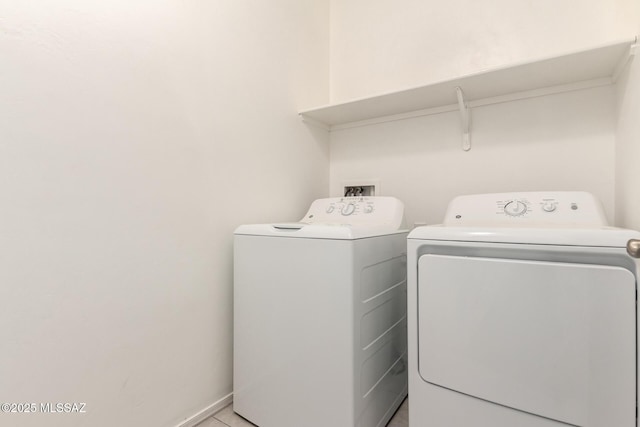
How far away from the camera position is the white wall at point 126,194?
0.87m

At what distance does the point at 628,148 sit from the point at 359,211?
1.07m

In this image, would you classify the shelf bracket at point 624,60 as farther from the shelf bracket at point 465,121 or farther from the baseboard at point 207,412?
the baseboard at point 207,412

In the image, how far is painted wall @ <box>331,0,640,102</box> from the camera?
1.41 meters

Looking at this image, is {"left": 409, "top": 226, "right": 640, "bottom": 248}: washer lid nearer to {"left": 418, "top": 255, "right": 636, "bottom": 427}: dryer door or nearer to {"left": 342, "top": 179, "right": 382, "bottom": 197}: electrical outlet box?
{"left": 418, "top": 255, "right": 636, "bottom": 427}: dryer door

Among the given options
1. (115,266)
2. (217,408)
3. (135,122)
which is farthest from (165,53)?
(217,408)

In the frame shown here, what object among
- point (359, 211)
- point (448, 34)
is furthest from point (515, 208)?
point (448, 34)

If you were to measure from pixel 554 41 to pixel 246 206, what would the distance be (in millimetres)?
1711

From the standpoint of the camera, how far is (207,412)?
4.41 ft

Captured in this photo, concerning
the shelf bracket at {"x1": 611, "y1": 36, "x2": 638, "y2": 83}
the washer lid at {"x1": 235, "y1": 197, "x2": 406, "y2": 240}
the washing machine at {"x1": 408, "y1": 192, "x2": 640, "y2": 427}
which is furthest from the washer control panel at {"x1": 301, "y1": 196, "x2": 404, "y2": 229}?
the shelf bracket at {"x1": 611, "y1": 36, "x2": 638, "y2": 83}

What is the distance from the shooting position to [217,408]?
1384 millimetres

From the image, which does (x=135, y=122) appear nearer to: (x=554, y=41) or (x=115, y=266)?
(x=115, y=266)

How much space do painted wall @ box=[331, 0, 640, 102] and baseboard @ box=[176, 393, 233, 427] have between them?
1.91m

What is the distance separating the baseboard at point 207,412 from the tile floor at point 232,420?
17 mm

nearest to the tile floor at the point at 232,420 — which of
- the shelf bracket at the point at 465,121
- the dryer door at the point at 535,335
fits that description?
the dryer door at the point at 535,335
